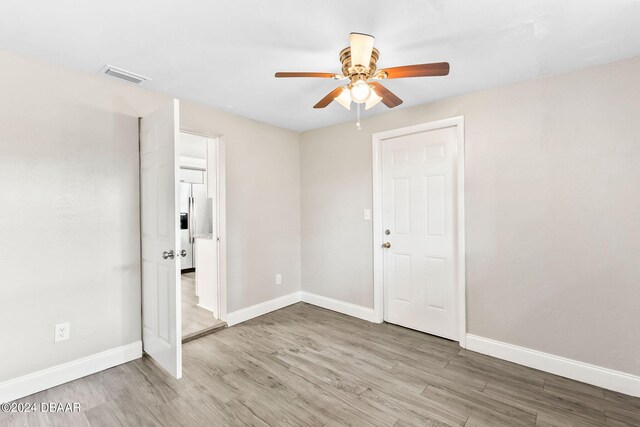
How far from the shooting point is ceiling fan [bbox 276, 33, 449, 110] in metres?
1.53

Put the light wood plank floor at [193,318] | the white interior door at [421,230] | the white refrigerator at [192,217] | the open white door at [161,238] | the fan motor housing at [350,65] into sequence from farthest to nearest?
1. the white refrigerator at [192,217]
2. the light wood plank floor at [193,318]
3. the white interior door at [421,230]
4. the open white door at [161,238]
5. the fan motor housing at [350,65]

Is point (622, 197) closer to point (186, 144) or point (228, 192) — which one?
point (228, 192)

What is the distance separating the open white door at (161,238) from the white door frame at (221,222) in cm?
80

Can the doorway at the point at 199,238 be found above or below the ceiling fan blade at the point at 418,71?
below

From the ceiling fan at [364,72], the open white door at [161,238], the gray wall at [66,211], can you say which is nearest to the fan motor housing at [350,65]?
the ceiling fan at [364,72]

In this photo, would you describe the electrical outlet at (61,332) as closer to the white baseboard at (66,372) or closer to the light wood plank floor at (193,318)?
the white baseboard at (66,372)

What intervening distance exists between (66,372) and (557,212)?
3944mm

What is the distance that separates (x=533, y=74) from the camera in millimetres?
2268

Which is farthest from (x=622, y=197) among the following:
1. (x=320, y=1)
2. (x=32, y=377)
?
(x=32, y=377)

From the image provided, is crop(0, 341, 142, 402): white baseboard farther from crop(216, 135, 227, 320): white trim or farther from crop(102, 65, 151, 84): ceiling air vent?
crop(102, 65, 151, 84): ceiling air vent

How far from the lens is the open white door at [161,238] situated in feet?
6.88

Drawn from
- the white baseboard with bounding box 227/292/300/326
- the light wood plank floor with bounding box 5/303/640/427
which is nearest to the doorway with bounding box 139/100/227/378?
the white baseboard with bounding box 227/292/300/326

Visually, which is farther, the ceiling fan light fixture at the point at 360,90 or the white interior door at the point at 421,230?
the white interior door at the point at 421,230

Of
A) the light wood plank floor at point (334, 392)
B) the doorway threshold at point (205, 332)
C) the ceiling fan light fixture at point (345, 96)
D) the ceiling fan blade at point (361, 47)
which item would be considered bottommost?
the light wood plank floor at point (334, 392)
